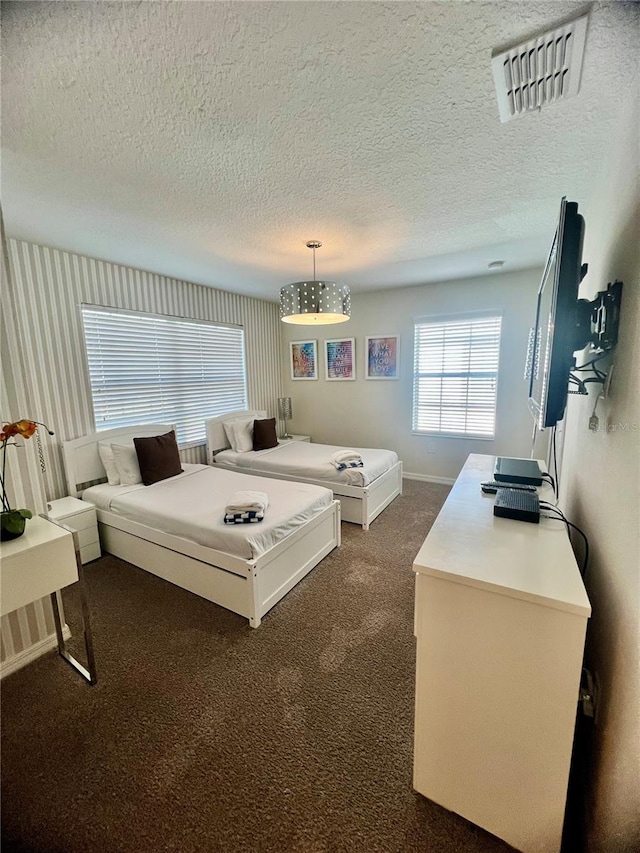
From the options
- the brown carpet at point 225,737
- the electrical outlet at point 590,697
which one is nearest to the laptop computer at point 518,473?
the electrical outlet at point 590,697

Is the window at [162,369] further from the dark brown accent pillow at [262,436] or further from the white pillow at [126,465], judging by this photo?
the dark brown accent pillow at [262,436]

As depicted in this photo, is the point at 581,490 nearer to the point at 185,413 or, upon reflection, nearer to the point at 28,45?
the point at 28,45

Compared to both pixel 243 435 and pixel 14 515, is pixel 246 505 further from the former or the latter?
pixel 243 435

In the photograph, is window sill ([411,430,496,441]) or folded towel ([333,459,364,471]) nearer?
folded towel ([333,459,364,471])

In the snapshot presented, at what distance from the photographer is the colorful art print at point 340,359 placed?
477cm

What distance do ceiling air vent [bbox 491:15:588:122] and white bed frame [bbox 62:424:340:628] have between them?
2439mm

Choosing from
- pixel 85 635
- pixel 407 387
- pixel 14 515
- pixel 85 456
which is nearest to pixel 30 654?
pixel 85 635

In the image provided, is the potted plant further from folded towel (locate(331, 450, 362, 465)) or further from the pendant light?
folded towel (locate(331, 450, 362, 465))

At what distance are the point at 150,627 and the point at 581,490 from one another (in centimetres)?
244

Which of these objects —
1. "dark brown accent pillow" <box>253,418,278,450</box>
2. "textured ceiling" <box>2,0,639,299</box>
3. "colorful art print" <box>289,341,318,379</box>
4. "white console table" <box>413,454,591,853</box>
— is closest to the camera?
"white console table" <box>413,454,591,853</box>

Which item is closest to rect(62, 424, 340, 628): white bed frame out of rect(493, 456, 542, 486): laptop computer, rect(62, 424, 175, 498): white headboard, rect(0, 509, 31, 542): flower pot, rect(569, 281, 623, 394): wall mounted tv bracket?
rect(62, 424, 175, 498): white headboard

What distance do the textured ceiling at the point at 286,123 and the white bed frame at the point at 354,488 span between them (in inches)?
86.3

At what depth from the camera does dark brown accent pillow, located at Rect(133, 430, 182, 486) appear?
121 inches

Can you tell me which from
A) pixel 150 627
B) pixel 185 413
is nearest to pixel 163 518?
pixel 150 627
